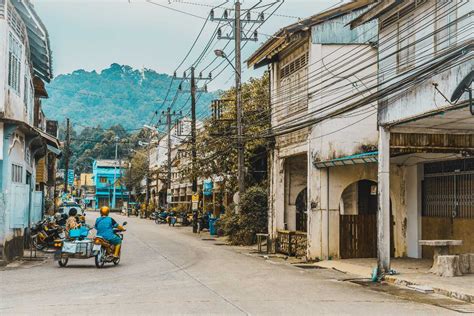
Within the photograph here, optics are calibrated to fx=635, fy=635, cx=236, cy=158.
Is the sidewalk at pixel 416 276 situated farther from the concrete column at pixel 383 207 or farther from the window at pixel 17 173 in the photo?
the window at pixel 17 173

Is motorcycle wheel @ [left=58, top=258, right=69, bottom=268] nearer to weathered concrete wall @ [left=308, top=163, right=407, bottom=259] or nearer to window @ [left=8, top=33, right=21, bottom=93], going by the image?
window @ [left=8, top=33, right=21, bottom=93]

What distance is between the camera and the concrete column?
54.7 ft

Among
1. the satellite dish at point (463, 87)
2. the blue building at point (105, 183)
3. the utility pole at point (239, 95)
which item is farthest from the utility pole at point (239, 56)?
the blue building at point (105, 183)

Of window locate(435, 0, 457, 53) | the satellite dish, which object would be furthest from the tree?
the satellite dish

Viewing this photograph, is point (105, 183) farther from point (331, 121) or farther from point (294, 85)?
point (331, 121)

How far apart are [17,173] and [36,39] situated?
5.89 meters

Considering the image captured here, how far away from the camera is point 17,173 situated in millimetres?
21688

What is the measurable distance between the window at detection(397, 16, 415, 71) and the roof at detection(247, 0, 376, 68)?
11.5 feet

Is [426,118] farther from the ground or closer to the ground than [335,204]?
farther from the ground

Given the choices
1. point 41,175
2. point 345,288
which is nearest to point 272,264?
point 345,288

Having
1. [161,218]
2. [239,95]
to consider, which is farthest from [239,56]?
[161,218]

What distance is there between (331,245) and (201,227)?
21853 millimetres

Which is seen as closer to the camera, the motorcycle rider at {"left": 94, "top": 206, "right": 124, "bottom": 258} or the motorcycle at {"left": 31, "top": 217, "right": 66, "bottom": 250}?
the motorcycle rider at {"left": 94, "top": 206, "right": 124, "bottom": 258}

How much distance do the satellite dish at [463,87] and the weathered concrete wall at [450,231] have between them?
645cm
